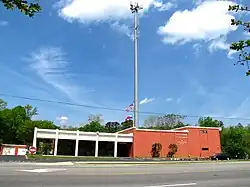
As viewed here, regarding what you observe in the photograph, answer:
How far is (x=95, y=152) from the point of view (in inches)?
2480

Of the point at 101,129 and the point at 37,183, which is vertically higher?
the point at 101,129

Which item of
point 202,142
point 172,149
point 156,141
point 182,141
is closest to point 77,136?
point 156,141

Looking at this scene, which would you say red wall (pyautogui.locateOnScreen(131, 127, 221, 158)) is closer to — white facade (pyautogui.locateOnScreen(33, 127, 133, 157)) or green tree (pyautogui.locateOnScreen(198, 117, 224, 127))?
white facade (pyautogui.locateOnScreen(33, 127, 133, 157))

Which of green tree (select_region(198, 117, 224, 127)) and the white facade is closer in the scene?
the white facade

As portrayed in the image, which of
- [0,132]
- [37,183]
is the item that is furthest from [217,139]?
[37,183]

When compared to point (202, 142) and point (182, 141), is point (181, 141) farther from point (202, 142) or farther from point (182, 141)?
point (202, 142)

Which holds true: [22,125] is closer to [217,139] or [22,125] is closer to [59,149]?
[59,149]

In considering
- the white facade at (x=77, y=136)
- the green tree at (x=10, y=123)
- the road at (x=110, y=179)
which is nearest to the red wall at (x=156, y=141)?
the white facade at (x=77, y=136)

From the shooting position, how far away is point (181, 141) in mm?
65812

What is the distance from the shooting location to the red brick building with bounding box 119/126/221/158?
63.2 metres

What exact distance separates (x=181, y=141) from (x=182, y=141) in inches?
8.4

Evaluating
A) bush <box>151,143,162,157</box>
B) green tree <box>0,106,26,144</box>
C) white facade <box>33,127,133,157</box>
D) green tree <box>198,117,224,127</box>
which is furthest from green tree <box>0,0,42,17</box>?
green tree <box>198,117,224,127</box>

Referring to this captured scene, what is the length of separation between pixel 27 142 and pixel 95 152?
24486mm

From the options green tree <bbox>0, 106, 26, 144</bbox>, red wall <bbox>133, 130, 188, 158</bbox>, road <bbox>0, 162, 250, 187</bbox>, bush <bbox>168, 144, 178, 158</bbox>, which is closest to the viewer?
road <bbox>0, 162, 250, 187</bbox>
